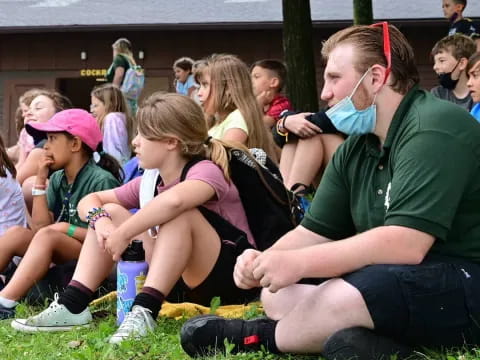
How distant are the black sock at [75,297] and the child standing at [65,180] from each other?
0.73 m

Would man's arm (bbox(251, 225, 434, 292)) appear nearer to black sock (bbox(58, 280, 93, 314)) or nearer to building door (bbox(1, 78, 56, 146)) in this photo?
black sock (bbox(58, 280, 93, 314))

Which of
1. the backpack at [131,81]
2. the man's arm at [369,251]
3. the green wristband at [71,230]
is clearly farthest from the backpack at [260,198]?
the backpack at [131,81]

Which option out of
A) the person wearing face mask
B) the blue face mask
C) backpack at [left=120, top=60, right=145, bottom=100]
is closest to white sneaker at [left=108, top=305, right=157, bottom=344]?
the blue face mask

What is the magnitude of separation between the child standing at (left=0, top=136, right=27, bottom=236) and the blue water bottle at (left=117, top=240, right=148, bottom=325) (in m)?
1.56

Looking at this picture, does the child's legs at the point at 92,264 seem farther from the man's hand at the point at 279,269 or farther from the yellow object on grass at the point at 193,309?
the man's hand at the point at 279,269

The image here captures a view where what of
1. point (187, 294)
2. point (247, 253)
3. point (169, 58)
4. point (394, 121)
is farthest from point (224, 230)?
point (169, 58)

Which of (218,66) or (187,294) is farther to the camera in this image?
(218,66)

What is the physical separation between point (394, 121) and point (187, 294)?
185cm

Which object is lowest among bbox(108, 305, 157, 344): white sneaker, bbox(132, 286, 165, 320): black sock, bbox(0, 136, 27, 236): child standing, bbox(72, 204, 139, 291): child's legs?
bbox(108, 305, 157, 344): white sneaker

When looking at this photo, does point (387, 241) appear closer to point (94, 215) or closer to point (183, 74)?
point (94, 215)

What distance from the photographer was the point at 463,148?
315 centimetres

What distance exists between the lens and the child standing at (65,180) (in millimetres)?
5484

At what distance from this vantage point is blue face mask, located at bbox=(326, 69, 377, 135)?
3.40m

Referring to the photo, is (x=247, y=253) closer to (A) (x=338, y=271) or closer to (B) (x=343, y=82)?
(A) (x=338, y=271)
